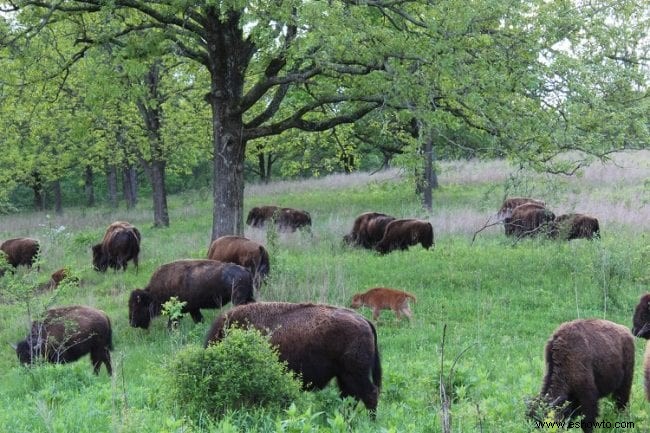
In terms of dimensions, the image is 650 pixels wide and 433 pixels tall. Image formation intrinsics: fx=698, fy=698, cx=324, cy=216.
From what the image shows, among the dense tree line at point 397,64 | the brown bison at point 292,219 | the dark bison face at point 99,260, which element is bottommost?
the dark bison face at point 99,260

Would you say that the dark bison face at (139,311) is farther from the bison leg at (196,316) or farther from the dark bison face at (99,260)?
the dark bison face at (99,260)

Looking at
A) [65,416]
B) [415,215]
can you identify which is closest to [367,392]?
[65,416]

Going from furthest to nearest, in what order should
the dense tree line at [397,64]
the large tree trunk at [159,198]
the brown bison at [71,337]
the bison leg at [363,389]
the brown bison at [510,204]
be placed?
the large tree trunk at [159,198]
the brown bison at [510,204]
the dense tree line at [397,64]
the brown bison at [71,337]
the bison leg at [363,389]

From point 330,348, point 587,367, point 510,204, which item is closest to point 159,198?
point 510,204

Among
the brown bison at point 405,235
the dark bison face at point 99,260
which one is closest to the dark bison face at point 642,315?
the brown bison at point 405,235

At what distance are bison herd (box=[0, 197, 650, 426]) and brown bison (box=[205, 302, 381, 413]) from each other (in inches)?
0.4

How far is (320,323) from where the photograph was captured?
7.09 m

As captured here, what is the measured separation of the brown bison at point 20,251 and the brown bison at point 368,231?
29.0ft

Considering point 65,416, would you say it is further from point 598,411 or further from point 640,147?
point 640,147

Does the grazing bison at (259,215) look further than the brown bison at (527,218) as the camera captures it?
Yes

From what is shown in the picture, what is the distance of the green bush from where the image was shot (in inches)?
234

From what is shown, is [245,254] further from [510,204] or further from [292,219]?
[510,204]

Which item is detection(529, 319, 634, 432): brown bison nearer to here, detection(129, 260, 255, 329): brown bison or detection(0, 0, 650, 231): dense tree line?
detection(0, 0, 650, 231): dense tree line

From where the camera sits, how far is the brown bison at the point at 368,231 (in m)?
19.3
